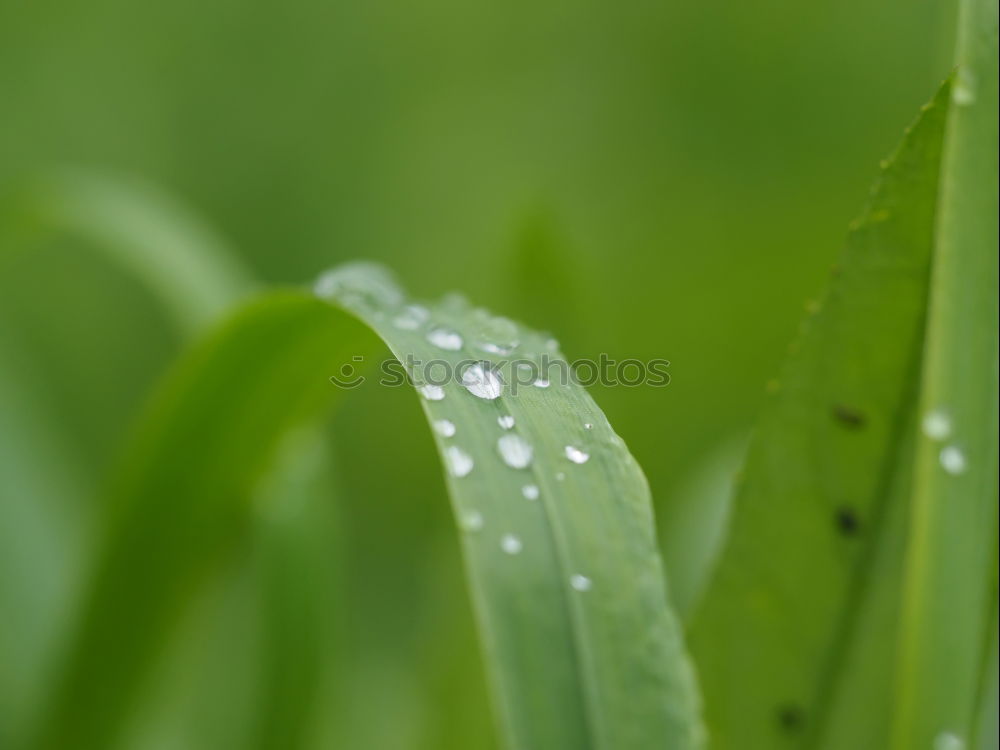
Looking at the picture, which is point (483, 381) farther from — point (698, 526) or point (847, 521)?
point (698, 526)

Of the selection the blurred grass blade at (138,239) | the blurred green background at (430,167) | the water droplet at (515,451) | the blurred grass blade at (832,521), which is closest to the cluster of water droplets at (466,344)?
the water droplet at (515,451)

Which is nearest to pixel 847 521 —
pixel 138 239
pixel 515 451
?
pixel 515 451

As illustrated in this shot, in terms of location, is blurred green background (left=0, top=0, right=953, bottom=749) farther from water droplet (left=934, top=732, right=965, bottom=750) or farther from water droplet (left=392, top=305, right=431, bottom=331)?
water droplet (left=934, top=732, right=965, bottom=750)

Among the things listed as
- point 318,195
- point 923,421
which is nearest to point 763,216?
point 318,195

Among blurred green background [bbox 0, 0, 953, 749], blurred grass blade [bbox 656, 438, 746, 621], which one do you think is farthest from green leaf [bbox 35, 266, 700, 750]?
blurred green background [bbox 0, 0, 953, 749]

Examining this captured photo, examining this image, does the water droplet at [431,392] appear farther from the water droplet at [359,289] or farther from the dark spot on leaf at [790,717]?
the dark spot on leaf at [790,717]

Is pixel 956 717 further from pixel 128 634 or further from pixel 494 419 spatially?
pixel 128 634

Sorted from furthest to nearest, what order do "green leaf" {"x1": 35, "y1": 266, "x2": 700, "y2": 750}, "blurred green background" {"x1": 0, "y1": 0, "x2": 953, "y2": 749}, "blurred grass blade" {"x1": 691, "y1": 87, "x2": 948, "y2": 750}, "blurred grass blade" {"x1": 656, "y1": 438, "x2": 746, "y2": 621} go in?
"blurred green background" {"x1": 0, "y1": 0, "x2": 953, "y2": 749} → "blurred grass blade" {"x1": 656, "y1": 438, "x2": 746, "y2": 621} → "blurred grass blade" {"x1": 691, "y1": 87, "x2": 948, "y2": 750} → "green leaf" {"x1": 35, "y1": 266, "x2": 700, "y2": 750}
